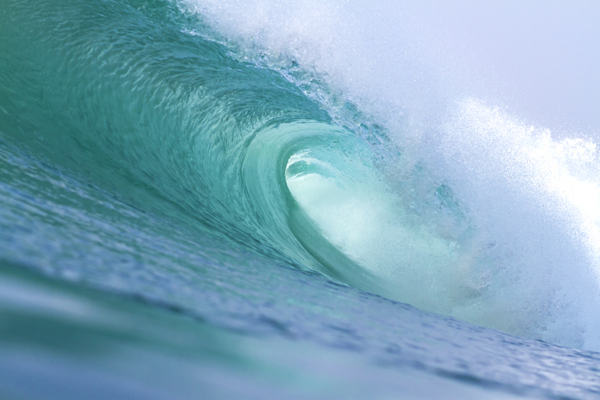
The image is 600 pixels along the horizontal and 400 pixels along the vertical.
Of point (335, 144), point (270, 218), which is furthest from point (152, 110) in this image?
point (335, 144)

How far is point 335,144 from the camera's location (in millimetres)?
6125

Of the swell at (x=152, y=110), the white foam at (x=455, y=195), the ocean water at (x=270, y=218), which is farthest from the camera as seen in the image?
the white foam at (x=455, y=195)

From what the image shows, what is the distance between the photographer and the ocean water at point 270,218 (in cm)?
47

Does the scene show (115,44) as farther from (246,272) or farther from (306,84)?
(246,272)

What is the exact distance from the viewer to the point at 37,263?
0.57 m

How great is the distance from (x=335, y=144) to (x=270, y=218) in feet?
5.83

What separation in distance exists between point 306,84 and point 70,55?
6.36 ft

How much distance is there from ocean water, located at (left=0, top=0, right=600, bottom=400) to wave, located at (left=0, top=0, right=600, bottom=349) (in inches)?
0.8

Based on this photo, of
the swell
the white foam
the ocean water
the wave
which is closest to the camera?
the ocean water

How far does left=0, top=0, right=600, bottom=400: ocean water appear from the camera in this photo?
18.6 inches

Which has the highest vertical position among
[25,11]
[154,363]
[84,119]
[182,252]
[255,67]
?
[255,67]

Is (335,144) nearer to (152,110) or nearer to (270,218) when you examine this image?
(270,218)

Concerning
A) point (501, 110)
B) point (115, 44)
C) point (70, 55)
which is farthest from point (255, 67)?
point (501, 110)

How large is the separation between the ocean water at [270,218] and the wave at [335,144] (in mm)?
21
